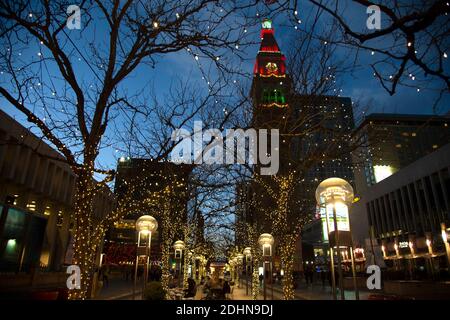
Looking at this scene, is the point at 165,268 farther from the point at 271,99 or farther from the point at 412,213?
the point at 412,213

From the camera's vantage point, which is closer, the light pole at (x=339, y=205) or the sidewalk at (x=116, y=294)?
the light pole at (x=339, y=205)

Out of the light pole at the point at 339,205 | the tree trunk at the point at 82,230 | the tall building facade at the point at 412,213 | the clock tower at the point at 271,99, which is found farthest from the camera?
the tall building facade at the point at 412,213

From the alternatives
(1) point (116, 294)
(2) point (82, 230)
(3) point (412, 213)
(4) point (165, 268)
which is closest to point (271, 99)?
(2) point (82, 230)

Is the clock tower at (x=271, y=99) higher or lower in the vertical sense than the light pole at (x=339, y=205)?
higher

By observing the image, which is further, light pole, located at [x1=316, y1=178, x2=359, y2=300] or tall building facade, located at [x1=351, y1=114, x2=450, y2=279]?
tall building facade, located at [x1=351, y1=114, x2=450, y2=279]

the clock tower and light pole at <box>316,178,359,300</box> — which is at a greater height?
the clock tower

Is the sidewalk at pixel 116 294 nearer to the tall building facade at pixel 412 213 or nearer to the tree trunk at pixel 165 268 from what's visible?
the tree trunk at pixel 165 268

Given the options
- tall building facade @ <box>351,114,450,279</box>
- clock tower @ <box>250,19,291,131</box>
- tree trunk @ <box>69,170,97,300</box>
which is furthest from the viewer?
tall building facade @ <box>351,114,450,279</box>

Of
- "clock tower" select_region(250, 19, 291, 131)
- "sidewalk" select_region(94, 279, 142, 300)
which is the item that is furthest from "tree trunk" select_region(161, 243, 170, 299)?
"clock tower" select_region(250, 19, 291, 131)

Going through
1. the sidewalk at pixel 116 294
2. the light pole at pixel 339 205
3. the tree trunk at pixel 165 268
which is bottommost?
the sidewalk at pixel 116 294

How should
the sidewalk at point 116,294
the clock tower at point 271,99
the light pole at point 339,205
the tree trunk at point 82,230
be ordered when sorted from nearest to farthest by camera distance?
the tree trunk at point 82,230, the light pole at point 339,205, the clock tower at point 271,99, the sidewalk at point 116,294

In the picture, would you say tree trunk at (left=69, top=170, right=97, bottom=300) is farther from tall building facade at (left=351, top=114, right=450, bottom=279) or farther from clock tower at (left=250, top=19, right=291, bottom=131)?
tall building facade at (left=351, top=114, right=450, bottom=279)

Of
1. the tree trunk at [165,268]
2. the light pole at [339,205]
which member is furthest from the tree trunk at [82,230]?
the tree trunk at [165,268]
